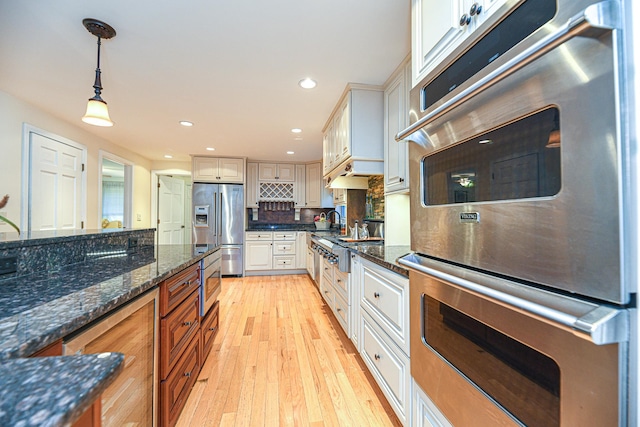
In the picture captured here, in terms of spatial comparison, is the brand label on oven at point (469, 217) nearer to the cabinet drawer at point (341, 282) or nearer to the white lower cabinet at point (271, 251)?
the cabinet drawer at point (341, 282)

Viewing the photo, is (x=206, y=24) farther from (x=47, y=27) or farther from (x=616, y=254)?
(x=616, y=254)

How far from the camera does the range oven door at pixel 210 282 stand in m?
1.77

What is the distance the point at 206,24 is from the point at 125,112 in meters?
1.99

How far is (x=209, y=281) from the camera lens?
1.92 metres

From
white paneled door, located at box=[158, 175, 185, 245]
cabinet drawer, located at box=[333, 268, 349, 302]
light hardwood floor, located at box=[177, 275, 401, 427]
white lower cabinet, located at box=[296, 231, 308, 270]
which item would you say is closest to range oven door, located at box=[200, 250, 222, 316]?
light hardwood floor, located at box=[177, 275, 401, 427]

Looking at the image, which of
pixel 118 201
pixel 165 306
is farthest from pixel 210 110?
pixel 118 201

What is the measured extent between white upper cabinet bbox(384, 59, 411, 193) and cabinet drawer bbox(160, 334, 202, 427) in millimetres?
1758

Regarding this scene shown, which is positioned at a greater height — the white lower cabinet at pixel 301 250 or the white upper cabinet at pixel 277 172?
the white upper cabinet at pixel 277 172

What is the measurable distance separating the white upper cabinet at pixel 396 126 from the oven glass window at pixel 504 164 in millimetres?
958

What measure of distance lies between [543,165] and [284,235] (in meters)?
4.50

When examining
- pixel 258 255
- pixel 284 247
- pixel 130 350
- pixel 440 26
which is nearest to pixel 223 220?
pixel 258 255

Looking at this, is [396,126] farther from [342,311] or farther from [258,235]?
[258,235]

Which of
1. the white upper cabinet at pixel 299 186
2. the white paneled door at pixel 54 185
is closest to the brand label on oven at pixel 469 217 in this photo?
the white paneled door at pixel 54 185

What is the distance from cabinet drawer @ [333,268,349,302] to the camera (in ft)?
7.12
